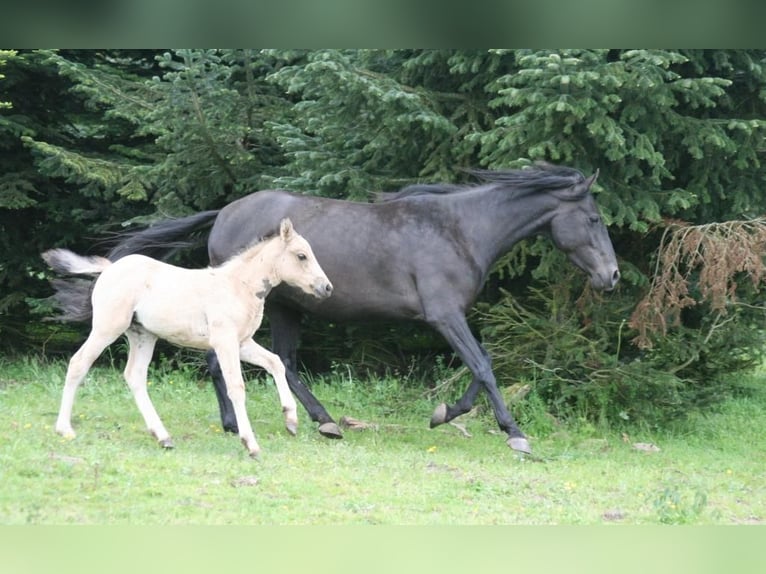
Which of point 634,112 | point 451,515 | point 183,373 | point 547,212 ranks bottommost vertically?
point 183,373

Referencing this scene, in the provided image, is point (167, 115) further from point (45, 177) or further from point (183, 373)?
point (183, 373)

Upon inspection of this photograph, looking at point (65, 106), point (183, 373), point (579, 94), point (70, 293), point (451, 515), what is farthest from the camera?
point (65, 106)

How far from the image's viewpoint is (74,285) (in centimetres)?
802

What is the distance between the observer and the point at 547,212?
8258mm

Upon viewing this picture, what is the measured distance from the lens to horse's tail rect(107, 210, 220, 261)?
28.9ft

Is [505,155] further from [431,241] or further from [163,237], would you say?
[163,237]

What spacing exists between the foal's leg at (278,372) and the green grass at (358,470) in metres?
0.30

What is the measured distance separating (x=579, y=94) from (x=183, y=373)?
611cm

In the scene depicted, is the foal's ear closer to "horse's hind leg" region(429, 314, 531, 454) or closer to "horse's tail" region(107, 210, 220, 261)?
"horse's hind leg" region(429, 314, 531, 454)

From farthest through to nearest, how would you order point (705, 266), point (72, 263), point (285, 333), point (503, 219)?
1. point (285, 333)
2. point (705, 266)
3. point (503, 219)
4. point (72, 263)

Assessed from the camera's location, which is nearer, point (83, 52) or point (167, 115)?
point (167, 115)

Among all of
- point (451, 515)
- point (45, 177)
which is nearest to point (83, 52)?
point (45, 177)

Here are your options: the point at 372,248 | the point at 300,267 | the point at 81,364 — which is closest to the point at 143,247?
the point at 81,364

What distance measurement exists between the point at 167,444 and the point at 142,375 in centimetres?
62
